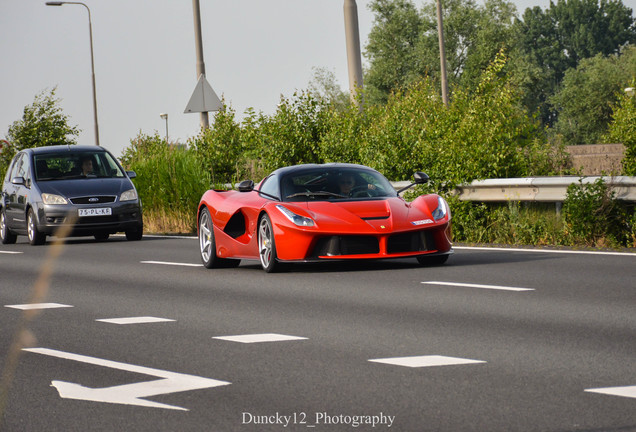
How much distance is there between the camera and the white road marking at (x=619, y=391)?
569 centimetres

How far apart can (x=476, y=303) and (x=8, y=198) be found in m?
14.5

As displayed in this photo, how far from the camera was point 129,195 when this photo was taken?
20703 millimetres

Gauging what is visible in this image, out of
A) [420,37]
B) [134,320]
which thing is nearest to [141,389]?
[134,320]

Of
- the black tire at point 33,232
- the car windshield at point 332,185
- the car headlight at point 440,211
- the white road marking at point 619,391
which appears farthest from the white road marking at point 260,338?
the black tire at point 33,232

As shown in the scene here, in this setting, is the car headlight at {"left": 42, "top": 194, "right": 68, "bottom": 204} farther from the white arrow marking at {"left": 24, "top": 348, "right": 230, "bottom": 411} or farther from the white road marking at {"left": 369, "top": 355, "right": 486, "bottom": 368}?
the white road marking at {"left": 369, "top": 355, "right": 486, "bottom": 368}

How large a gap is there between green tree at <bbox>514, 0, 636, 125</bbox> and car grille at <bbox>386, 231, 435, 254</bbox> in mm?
126140

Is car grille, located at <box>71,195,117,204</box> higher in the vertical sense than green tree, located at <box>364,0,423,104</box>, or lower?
lower

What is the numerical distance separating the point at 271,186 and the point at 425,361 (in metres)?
6.90

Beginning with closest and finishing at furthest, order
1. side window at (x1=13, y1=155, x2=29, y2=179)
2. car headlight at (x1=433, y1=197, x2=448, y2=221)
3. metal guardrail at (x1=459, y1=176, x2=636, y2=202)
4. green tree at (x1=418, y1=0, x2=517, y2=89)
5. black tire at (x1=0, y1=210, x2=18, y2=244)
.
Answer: car headlight at (x1=433, y1=197, x2=448, y2=221) → metal guardrail at (x1=459, y1=176, x2=636, y2=202) → side window at (x1=13, y1=155, x2=29, y2=179) → black tire at (x1=0, y1=210, x2=18, y2=244) → green tree at (x1=418, y1=0, x2=517, y2=89)

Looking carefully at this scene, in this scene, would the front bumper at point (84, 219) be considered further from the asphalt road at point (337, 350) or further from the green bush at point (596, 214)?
the green bush at point (596, 214)

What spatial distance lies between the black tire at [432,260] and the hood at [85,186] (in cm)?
855

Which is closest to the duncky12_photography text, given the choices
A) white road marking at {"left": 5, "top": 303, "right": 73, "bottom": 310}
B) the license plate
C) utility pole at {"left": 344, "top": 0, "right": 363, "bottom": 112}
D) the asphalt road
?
the asphalt road

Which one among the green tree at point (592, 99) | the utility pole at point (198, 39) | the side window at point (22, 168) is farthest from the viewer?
the green tree at point (592, 99)

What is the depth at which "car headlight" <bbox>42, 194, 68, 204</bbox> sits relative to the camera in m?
20.2
